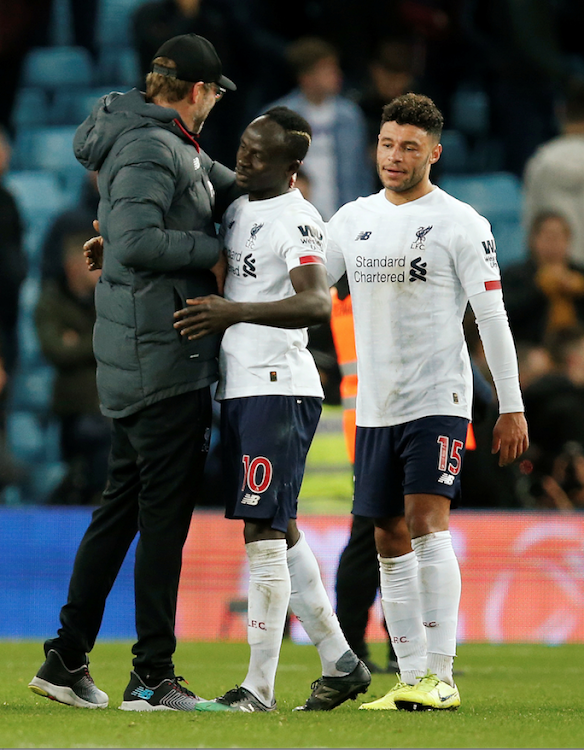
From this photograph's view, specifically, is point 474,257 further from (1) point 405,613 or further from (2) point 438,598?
(1) point 405,613

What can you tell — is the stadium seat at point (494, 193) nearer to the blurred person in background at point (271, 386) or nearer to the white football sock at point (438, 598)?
the blurred person in background at point (271, 386)

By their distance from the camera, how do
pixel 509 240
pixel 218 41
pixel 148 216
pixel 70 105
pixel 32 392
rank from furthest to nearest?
pixel 70 105, pixel 509 240, pixel 32 392, pixel 218 41, pixel 148 216

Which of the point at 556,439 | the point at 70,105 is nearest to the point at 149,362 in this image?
the point at 556,439

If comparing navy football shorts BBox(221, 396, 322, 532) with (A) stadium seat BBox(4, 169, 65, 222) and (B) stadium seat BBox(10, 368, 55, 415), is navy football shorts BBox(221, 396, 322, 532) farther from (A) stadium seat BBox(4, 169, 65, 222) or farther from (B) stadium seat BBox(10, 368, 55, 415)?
(A) stadium seat BBox(4, 169, 65, 222)

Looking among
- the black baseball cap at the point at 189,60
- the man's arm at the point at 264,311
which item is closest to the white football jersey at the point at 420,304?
the man's arm at the point at 264,311

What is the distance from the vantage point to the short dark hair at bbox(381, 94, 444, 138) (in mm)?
5645

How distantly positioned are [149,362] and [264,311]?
18.8 inches

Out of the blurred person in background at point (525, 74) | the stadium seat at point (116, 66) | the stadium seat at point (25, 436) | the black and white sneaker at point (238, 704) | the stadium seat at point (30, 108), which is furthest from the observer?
the stadium seat at point (30, 108)

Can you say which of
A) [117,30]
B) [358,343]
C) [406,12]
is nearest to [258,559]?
[358,343]

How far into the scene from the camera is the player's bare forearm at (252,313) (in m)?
5.09

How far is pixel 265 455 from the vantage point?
518cm

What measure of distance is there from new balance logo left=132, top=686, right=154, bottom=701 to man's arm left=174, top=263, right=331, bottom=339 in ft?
4.37

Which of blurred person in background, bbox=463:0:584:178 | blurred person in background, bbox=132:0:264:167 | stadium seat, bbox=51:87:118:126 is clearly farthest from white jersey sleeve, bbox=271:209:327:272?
stadium seat, bbox=51:87:118:126

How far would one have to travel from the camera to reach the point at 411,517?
5.43m
